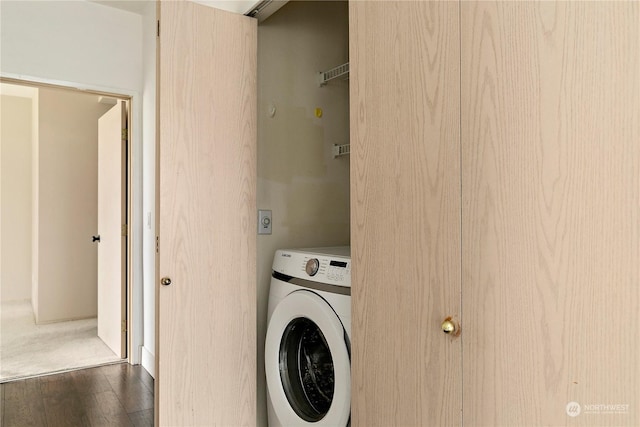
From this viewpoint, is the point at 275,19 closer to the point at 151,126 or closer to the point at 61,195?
the point at 151,126

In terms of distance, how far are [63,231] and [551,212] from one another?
4.93 metres

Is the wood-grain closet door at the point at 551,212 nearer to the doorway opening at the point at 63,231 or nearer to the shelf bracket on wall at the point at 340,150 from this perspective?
the shelf bracket on wall at the point at 340,150

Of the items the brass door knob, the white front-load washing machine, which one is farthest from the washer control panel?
the brass door knob

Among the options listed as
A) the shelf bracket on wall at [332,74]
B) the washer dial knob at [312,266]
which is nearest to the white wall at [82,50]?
the shelf bracket on wall at [332,74]

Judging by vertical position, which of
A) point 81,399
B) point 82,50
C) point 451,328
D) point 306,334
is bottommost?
point 81,399

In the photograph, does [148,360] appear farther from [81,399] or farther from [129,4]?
[129,4]

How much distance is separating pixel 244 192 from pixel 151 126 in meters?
1.51

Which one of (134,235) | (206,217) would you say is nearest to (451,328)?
(206,217)

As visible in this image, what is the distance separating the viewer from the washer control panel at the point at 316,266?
5.26 feet

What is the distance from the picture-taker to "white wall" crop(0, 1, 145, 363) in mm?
2820

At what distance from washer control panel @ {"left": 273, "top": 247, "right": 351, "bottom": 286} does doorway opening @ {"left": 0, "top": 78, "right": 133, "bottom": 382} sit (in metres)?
1.94

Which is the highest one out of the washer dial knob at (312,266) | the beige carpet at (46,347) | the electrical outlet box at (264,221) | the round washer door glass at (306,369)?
the electrical outlet box at (264,221)

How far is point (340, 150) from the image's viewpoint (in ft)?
7.85

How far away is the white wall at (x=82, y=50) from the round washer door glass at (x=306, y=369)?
190 centimetres
